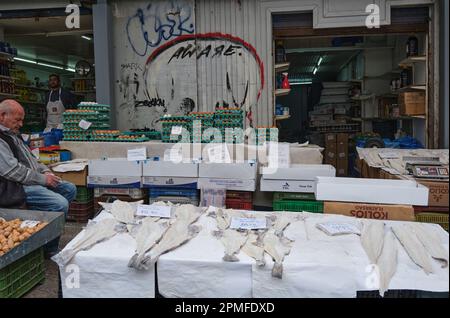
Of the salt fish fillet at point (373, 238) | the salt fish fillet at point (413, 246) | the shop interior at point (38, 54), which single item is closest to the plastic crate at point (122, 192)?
the shop interior at point (38, 54)

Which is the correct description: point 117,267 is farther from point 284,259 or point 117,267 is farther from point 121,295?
point 284,259

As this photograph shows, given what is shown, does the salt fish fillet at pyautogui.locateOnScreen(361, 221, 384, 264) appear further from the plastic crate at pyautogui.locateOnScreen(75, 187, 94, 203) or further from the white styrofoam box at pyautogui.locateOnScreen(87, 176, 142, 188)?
the plastic crate at pyautogui.locateOnScreen(75, 187, 94, 203)

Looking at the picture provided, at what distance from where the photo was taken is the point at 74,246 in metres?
2.25

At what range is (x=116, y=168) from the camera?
17.9ft

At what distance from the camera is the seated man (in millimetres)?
3744

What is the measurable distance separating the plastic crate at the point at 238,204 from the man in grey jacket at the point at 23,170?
200cm

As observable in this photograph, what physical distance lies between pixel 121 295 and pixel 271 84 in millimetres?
5990

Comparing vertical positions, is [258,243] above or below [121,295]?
above

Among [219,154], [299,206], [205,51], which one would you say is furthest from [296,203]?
[205,51]

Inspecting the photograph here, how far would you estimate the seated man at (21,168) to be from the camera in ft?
12.3

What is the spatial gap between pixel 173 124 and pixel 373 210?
3522mm

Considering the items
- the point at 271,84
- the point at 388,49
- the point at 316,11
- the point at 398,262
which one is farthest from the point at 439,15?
the point at 398,262

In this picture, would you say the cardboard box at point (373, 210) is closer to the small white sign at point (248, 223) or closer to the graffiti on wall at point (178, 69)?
the small white sign at point (248, 223)

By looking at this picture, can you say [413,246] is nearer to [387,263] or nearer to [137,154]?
[387,263]
